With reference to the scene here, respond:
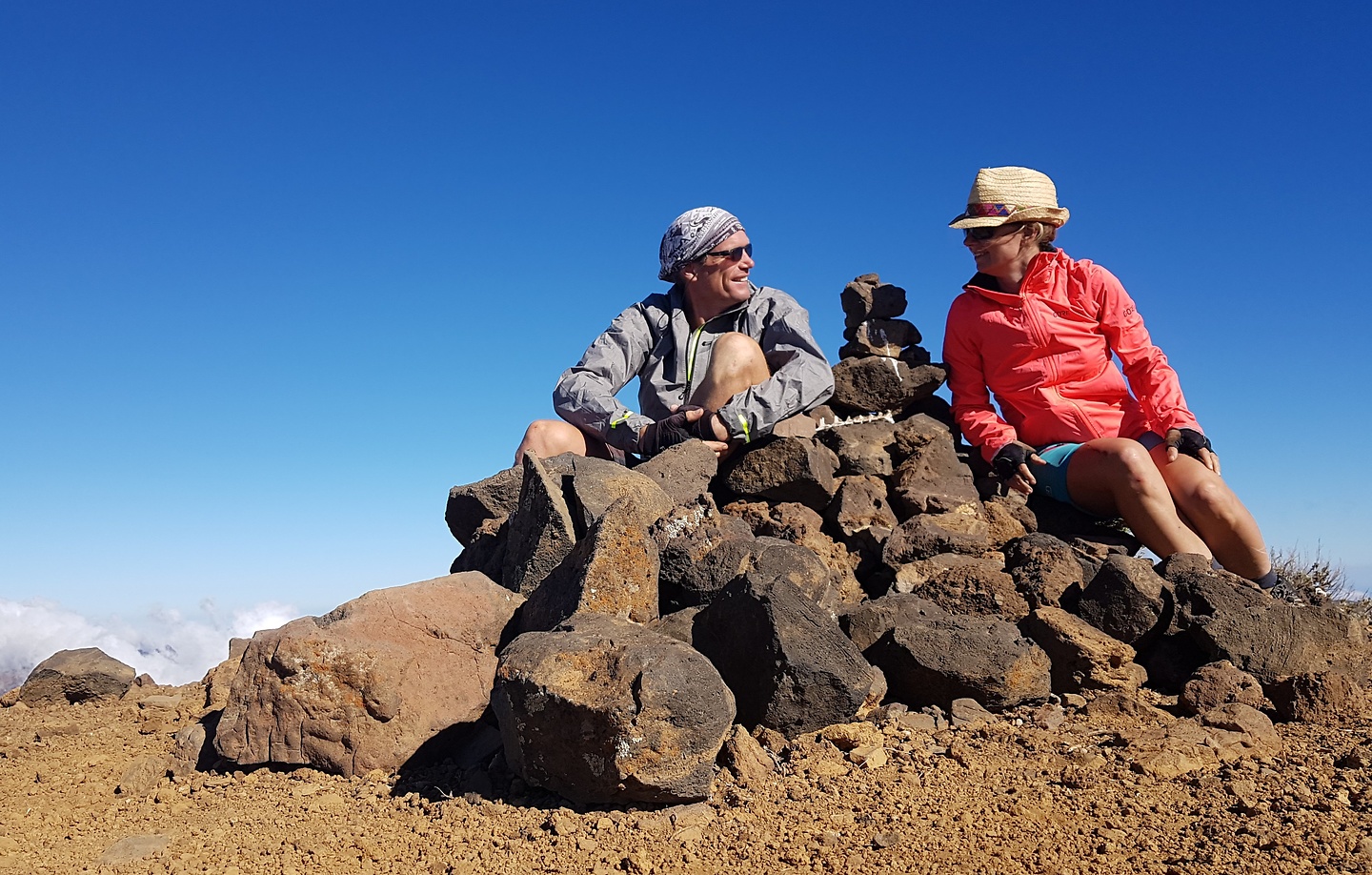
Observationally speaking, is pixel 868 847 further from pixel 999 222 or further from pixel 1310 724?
pixel 999 222

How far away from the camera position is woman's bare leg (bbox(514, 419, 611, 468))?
20.5 ft

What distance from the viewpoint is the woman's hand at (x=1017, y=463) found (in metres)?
6.13

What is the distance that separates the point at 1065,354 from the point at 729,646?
3.06m

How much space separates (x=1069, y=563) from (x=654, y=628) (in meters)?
2.11

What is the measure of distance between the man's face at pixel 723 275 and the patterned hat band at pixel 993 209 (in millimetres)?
1360

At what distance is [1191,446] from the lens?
5.79 meters

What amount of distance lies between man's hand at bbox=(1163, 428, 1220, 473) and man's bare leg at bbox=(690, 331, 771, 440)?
2239mm

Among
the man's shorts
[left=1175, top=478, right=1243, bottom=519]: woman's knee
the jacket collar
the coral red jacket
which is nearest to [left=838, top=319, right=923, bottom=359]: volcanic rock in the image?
the coral red jacket

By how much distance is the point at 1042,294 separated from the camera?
20.5ft

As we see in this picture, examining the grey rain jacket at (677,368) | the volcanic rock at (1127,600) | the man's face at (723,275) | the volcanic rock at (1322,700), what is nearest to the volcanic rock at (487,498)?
the grey rain jacket at (677,368)

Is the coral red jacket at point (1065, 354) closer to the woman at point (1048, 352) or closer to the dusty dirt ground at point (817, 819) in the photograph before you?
the woman at point (1048, 352)

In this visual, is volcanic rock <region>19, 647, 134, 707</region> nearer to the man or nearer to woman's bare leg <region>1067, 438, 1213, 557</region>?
the man

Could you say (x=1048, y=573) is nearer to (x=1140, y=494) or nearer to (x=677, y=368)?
(x=1140, y=494)

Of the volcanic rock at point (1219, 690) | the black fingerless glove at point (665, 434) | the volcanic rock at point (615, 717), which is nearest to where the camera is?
the volcanic rock at point (615, 717)
